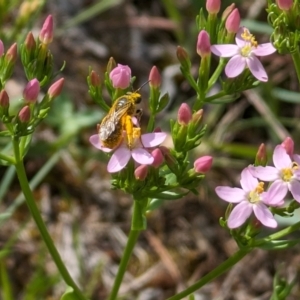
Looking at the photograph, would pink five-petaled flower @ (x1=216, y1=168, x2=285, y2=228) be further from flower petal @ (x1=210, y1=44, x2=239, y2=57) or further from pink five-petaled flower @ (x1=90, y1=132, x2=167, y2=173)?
flower petal @ (x1=210, y1=44, x2=239, y2=57)

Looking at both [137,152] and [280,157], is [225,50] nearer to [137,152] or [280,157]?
[280,157]

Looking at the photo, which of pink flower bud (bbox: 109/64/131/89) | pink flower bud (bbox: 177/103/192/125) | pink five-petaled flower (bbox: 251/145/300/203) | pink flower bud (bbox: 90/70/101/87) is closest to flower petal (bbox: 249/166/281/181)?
pink five-petaled flower (bbox: 251/145/300/203)

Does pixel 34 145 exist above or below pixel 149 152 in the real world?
below

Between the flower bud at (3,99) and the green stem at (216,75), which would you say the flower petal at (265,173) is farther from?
the flower bud at (3,99)

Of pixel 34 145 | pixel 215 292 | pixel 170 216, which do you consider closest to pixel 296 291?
pixel 215 292

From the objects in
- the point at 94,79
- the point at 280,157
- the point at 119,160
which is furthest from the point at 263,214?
the point at 94,79

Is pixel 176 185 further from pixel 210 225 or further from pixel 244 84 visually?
pixel 210 225

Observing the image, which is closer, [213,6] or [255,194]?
[255,194]
